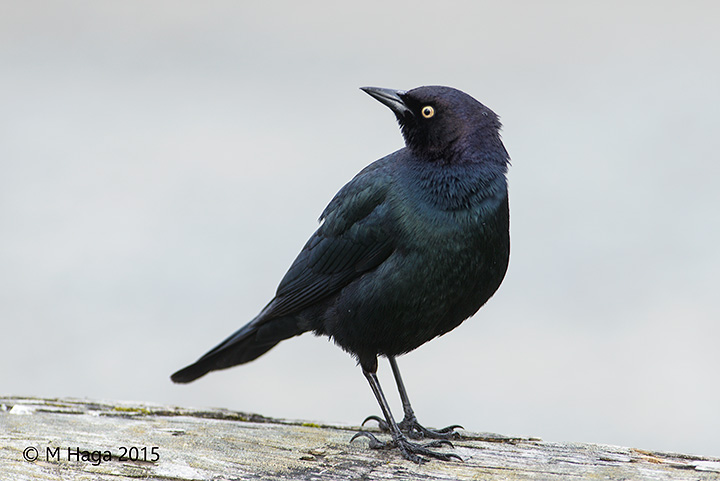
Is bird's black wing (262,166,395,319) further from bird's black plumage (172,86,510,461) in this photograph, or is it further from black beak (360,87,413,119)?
black beak (360,87,413,119)

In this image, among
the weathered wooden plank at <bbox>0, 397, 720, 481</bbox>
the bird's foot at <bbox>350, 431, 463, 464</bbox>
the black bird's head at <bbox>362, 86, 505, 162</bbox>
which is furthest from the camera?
the black bird's head at <bbox>362, 86, 505, 162</bbox>

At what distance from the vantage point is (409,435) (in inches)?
169

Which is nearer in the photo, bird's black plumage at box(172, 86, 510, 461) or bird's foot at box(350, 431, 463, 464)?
bird's foot at box(350, 431, 463, 464)

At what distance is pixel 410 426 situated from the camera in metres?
4.36

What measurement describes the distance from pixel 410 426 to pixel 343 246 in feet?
3.21

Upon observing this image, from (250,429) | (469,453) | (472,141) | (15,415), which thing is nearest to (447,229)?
(472,141)

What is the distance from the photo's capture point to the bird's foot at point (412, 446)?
3.61m

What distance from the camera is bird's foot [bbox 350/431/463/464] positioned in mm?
3607

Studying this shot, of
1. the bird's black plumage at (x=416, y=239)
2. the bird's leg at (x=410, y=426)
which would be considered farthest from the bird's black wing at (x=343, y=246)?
the bird's leg at (x=410, y=426)

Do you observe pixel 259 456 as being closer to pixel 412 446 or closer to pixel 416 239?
pixel 412 446

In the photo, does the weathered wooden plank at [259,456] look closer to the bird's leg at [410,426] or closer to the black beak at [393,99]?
the bird's leg at [410,426]

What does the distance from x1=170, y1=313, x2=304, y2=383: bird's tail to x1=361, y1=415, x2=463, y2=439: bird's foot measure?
70 centimetres

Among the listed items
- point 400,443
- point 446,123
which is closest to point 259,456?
point 400,443

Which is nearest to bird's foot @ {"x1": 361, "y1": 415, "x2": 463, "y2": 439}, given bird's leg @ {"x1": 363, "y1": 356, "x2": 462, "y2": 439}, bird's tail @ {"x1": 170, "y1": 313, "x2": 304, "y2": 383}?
bird's leg @ {"x1": 363, "y1": 356, "x2": 462, "y2": 439}
